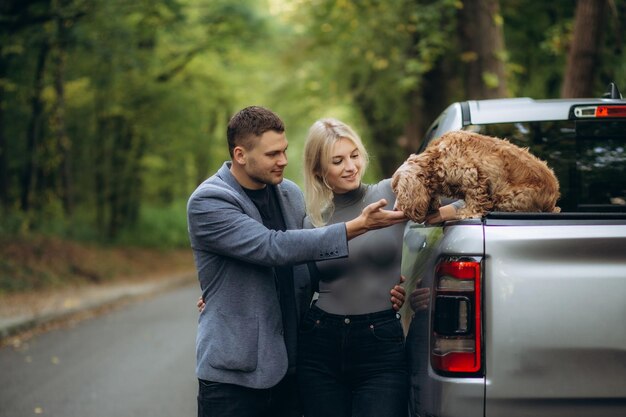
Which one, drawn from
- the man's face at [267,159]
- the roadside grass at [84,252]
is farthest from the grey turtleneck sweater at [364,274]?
the roadside grass at [84,252]

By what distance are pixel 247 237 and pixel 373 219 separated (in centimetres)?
52

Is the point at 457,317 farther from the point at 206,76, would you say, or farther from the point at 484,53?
the point at 206,76

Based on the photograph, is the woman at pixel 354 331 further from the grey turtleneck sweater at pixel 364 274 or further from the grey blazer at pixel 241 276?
the grey blazer at pixel 241 276

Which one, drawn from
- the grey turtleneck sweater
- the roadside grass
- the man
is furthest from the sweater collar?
the roadside grass

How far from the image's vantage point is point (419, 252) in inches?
142

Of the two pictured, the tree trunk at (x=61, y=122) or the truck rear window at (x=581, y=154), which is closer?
the truck rear window at (x=581, y=154)

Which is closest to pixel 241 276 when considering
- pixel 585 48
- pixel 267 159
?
pixel 267 159

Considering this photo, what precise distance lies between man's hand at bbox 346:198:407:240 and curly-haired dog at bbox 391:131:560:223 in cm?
13

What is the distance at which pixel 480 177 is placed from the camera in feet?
11.7

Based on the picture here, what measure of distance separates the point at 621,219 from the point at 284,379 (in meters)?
1.57

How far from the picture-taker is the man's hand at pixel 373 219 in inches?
131

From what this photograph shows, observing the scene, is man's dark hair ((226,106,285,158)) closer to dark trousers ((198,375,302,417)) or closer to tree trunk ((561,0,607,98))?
dark trousers ((198,375,302,417))

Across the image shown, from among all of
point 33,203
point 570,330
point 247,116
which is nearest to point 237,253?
point 247,116

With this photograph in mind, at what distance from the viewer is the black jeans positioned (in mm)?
3609
